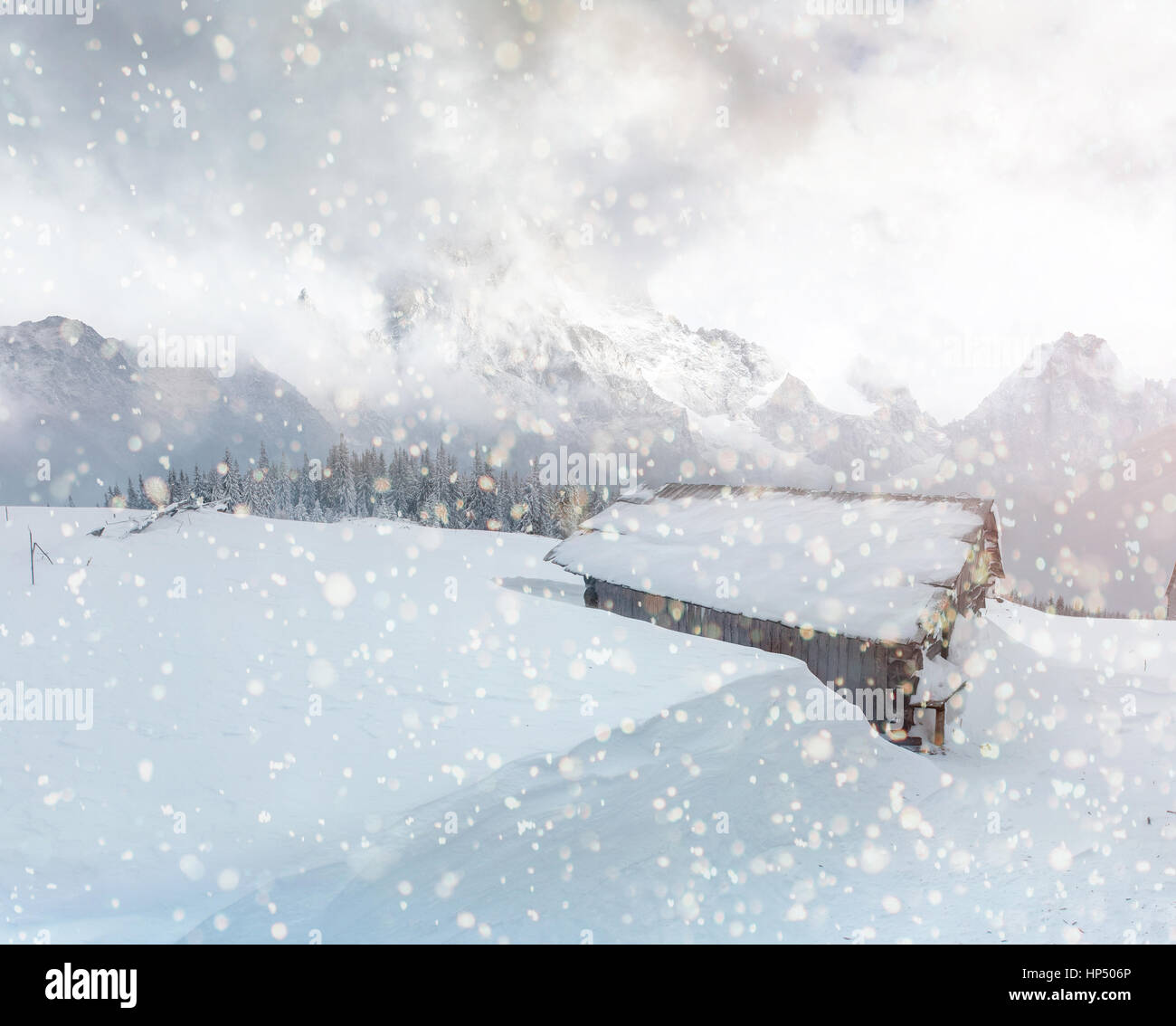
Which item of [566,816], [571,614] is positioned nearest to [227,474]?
[571,614]

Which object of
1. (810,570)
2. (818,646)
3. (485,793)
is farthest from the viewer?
(810,570)

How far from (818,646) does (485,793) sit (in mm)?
9710

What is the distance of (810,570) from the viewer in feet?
50.9

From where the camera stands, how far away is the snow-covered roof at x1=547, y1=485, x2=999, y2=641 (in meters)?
13.7

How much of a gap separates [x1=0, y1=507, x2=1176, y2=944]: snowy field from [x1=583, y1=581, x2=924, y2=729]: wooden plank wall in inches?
73.2

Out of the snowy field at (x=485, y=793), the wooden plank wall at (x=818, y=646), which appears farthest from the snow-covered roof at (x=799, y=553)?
the snowy field at (x=485, y=793)

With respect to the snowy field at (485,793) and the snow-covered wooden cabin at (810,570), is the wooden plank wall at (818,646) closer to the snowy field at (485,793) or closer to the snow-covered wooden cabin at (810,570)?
the snow-covered wooden cabin at (810,570)

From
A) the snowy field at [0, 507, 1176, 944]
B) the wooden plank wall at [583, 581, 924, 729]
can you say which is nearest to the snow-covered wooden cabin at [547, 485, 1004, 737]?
the wooden plank wall at [583, 581, 924, 729]

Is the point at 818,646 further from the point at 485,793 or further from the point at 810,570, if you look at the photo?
the point at 485,793

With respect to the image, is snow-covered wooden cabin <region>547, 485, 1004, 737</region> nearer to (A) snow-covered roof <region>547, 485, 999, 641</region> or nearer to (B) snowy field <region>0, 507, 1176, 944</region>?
(A) snow-covered roof <region>547, 485, 999, 641</region>

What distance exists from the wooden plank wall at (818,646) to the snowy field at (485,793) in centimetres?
186

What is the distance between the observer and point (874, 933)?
6.25 metres

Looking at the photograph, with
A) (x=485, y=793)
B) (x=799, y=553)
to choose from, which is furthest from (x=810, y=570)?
(x=485, y=793)
